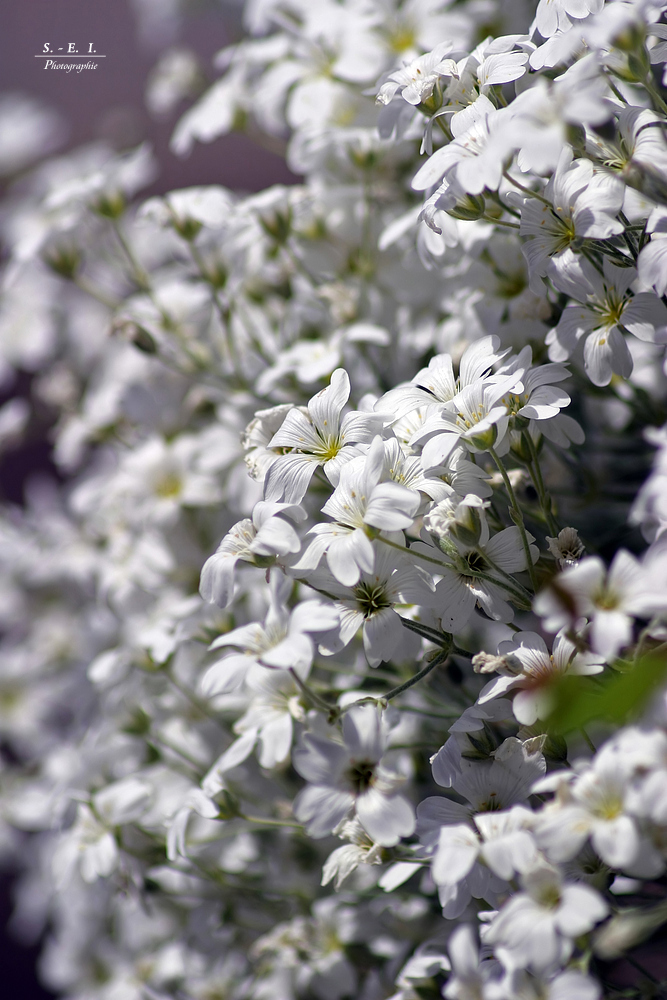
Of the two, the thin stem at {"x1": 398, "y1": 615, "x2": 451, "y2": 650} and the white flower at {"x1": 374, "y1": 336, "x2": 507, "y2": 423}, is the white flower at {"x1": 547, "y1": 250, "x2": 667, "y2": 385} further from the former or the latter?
the thin stem at {"x1": 398, "y1": 615, "x2": 451, "y2": 650}

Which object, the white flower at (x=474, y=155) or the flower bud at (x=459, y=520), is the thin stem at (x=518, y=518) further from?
the white flower at (x=474, y=155)

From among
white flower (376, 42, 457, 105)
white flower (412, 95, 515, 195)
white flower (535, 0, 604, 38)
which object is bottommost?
white flower (412, 95, 515, 195)

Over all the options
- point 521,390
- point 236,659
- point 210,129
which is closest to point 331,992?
point 236,659

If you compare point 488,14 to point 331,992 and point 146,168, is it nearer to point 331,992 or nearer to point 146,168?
point 146,168

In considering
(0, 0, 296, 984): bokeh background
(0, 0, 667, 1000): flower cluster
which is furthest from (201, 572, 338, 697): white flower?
(0, 0, 296, 984): bokeh background

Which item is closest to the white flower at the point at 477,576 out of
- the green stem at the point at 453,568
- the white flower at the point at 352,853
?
the green stem at the point at 453,568

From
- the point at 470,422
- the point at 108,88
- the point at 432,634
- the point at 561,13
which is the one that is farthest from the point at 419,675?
the point at 108,88
